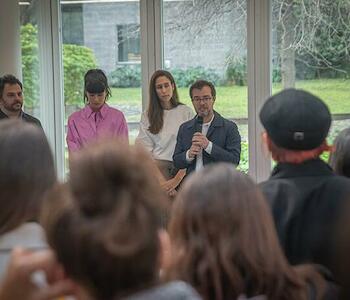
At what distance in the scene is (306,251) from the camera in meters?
1.74

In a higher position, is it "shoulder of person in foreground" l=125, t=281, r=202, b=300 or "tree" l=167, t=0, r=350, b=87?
"tree" l=167, t=0, r=350, b=87

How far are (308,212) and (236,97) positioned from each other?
3890mm

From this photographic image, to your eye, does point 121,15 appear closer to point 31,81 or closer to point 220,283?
point 31,81

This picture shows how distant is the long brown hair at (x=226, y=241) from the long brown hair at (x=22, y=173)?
0.29 metres

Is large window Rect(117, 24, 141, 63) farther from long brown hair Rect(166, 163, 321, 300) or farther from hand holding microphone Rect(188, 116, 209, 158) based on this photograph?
long brown hair Rect(166, 163, 321, 300)

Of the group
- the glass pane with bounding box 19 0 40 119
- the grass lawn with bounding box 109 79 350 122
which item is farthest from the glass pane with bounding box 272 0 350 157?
the glass pane with bounding box 19 0 40 119

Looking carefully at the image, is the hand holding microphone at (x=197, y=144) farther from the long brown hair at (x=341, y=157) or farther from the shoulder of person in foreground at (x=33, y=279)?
the shoulder of person in foreground at (x=33, y=279)

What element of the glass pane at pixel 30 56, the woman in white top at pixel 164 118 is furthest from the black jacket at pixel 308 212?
the glass pane at pixel 30 56

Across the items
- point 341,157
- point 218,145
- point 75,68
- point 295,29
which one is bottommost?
point 218,145

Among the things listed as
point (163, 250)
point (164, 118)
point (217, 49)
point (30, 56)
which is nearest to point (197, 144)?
point (164, 118)

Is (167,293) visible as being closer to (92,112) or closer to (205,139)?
(205,139)

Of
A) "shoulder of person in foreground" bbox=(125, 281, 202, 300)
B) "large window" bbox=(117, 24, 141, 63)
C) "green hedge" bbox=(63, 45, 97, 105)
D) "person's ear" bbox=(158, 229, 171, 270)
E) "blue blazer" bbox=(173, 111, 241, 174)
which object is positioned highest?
"large window" bbox=(117, 24, 141, 63)

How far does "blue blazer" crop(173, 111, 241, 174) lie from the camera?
14.9ft

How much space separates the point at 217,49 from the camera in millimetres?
5621
